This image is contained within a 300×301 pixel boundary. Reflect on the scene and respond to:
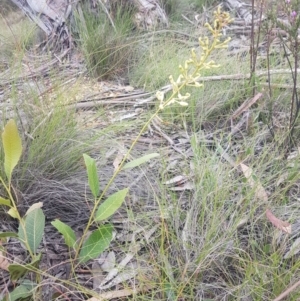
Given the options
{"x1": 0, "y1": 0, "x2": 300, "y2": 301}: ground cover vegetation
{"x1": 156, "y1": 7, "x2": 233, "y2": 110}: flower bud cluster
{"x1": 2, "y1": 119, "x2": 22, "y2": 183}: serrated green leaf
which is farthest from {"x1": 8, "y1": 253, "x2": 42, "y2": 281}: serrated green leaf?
{"x1": 156, "y1": 7, "x2": 233, "y2": 110}: flower bud cluster

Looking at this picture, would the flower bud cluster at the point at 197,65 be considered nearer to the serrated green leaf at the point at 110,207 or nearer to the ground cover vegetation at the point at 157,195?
the ground cover vegetation at the point at 157,195

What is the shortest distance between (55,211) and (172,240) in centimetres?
50

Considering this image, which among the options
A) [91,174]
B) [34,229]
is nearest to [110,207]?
[91,174]

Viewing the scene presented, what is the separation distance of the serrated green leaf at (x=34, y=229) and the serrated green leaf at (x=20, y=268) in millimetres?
74

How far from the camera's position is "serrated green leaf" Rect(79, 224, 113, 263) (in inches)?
51.7

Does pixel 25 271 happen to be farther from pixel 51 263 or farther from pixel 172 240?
pixel 172 240

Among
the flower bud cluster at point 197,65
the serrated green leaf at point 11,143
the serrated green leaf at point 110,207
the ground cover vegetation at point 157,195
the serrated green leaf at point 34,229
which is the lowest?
the ground cover vegetation at point 157,195

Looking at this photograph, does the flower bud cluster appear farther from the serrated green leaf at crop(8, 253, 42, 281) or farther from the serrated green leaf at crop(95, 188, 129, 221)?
the serrated green leaf at crop(8, 253, 42, 281)

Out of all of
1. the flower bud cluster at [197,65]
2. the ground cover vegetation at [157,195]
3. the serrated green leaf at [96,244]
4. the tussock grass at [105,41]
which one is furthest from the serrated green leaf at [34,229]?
the tussock grass at [105,41]

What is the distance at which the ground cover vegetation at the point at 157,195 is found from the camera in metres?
1.26

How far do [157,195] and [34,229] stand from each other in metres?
0.55

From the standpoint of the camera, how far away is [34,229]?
1.30 metres

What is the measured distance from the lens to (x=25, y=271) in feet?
4.07

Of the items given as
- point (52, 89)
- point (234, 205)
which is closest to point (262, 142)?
point (234, 205)
